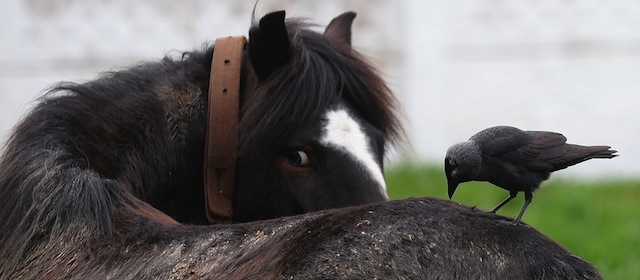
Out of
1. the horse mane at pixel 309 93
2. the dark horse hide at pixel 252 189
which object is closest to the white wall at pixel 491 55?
the dark horse hide at pixel 252 189

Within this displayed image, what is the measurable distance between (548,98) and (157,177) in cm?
534

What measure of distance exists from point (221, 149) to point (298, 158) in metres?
0.24

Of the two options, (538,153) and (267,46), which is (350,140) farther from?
(538,153)

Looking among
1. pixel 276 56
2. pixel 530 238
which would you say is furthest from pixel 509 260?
pixel 276 56

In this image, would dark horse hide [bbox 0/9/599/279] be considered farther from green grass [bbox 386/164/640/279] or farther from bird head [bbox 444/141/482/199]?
green grass [bbox 386/164/640/279]

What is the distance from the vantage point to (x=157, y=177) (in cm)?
330

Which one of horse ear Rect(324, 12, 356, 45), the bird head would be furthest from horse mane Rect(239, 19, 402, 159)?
the bird head

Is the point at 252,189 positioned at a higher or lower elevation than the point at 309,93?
lower

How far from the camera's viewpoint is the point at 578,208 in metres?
6.61

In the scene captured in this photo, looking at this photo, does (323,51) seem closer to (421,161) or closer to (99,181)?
(99,181)

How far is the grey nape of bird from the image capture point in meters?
2.45

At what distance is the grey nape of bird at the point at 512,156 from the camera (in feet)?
8.03

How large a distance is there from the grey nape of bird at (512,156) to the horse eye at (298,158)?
3.10ft

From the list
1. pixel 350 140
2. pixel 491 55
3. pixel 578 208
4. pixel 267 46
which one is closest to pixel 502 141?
pixel 350 140
